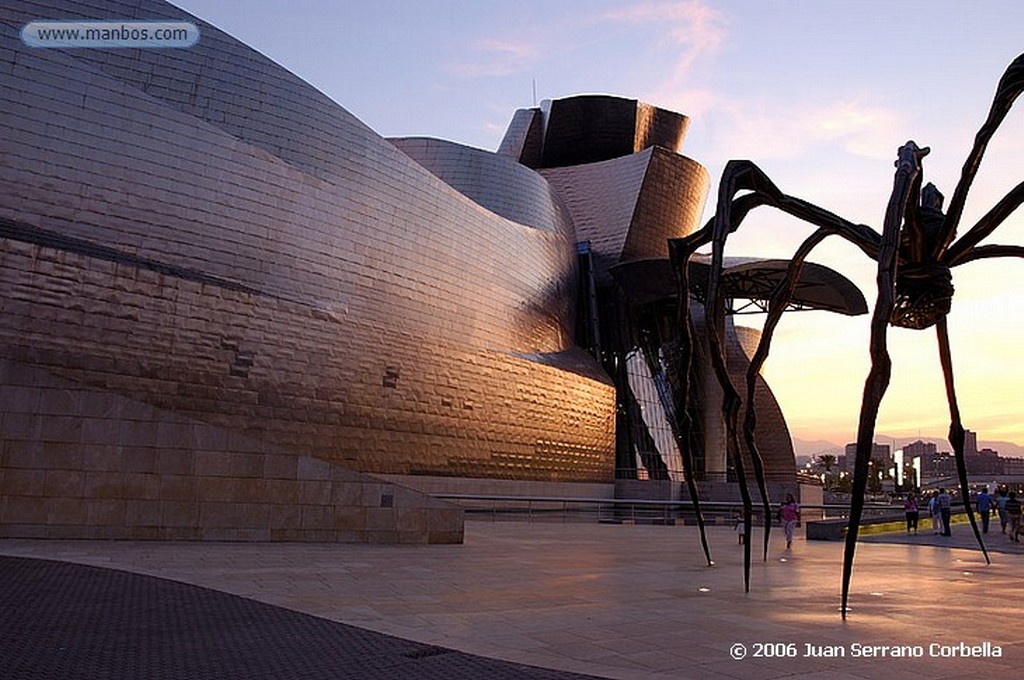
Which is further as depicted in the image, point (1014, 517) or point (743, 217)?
point (1014, 517)

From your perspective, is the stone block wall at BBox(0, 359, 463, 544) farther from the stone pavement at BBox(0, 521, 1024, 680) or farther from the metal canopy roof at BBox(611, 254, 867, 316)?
the metal canopy roof at BBox(611, 254, 867, 316)

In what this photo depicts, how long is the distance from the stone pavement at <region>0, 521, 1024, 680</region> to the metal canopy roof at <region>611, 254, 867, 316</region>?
2609 cm

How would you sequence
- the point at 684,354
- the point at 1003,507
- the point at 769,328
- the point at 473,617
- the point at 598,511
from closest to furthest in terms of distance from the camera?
the point at 473,617 < the point at 684,354 < the point at 769,328 < the point at 1003,507 < the point at 598,511

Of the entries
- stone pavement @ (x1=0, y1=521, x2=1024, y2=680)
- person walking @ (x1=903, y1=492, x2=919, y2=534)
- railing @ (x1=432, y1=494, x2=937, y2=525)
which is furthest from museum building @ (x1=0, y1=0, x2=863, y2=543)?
person walking @ (x1=903, y1=492, x2=919, y2=534)

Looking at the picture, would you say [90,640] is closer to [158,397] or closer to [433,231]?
[158,397]

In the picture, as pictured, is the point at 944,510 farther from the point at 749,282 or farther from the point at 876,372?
the point at 749,282

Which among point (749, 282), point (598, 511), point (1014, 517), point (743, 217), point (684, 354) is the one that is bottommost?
point (598, 511)

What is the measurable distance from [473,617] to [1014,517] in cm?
1498

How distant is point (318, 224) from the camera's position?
24.1 m

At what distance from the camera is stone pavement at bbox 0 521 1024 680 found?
5.09 meters

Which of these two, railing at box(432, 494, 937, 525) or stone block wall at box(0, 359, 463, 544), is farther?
railing at box(432, 494, 937, 525)

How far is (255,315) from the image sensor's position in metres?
21.7

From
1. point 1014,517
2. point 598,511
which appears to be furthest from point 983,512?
point 598,511

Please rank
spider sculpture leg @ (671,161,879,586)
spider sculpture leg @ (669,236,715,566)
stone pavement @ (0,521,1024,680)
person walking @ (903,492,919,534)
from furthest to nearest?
person walking @ (903,492,919,534) → spider sculpture leg @ (669,236,715,566) → spider sculpture leg @ (671,161,879,586) → stone pavement @ (0,521,1024,680)
